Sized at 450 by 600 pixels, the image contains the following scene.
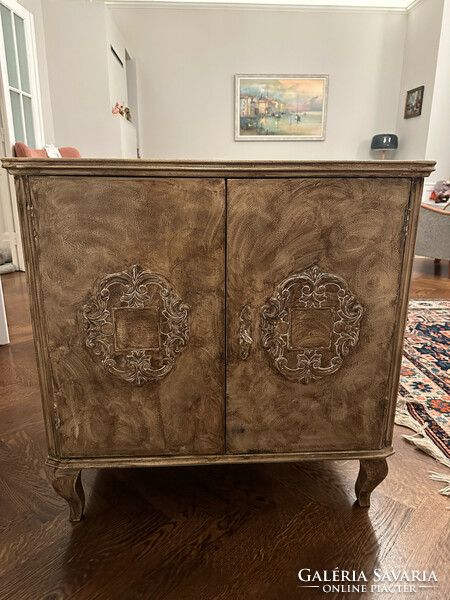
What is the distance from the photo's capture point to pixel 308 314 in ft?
3.61

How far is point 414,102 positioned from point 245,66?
2488 mm

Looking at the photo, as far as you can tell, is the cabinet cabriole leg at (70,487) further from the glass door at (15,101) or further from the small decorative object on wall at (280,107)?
the small decorative object on wall at (280,107)

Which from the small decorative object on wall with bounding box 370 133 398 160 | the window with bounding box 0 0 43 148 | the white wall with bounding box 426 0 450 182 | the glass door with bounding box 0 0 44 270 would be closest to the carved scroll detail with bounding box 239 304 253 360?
the glass door with bounding box 0 0 44 270

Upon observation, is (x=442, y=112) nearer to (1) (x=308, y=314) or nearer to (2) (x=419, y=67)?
(2) (x=419, y=67)

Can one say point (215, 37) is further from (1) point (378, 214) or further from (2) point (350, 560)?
(2) point (350, 560)

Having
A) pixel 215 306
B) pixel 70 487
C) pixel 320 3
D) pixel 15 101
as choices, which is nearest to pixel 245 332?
pixel 215 306

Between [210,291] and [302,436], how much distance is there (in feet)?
1.58

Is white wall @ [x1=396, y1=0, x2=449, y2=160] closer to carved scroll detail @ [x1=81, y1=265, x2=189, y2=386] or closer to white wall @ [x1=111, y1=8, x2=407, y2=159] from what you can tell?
white wall @ [x1=111, y1=8, x2=407, y2=159]

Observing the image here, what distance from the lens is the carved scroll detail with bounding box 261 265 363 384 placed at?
1084 mm

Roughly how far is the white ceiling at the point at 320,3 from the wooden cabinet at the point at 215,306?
6357 millimetres

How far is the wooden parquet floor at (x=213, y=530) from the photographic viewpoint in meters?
1.03

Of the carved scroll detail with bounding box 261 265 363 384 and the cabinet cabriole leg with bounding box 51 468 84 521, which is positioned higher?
the carved scroll detail with bounding box 261 265 363 384

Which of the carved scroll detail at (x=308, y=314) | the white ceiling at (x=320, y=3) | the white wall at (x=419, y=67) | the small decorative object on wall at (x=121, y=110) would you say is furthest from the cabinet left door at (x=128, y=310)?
the white ceiling at (x=320, y=3)

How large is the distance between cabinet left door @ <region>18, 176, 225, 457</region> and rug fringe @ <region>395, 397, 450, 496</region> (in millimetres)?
786
